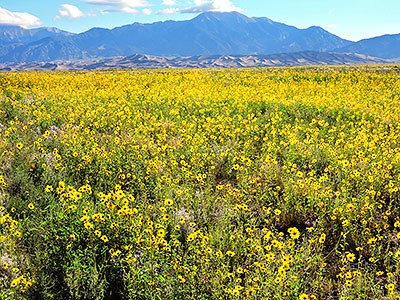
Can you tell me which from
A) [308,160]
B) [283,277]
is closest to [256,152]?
[308,160]

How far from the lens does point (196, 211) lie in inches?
241

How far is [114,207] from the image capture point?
5059 mm

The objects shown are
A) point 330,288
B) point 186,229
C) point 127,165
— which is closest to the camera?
point 330,288

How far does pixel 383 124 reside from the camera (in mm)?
10789

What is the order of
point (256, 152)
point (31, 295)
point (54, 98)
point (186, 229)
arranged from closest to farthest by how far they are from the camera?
point (31, 295) < point (186, 229) < point (256, 152) < point (54, 98)

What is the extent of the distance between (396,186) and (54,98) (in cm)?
1248

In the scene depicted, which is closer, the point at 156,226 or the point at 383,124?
the point at 156,226

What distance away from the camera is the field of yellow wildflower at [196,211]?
4336mm

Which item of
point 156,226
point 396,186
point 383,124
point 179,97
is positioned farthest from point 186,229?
point 179,97

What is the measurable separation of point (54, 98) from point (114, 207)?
10.6m

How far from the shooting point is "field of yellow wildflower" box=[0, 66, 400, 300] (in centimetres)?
434

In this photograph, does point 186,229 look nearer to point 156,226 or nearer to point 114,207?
point 156,226

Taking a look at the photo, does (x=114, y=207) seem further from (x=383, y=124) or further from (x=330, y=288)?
(x=383, y=124)

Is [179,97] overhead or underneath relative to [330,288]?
overhead
